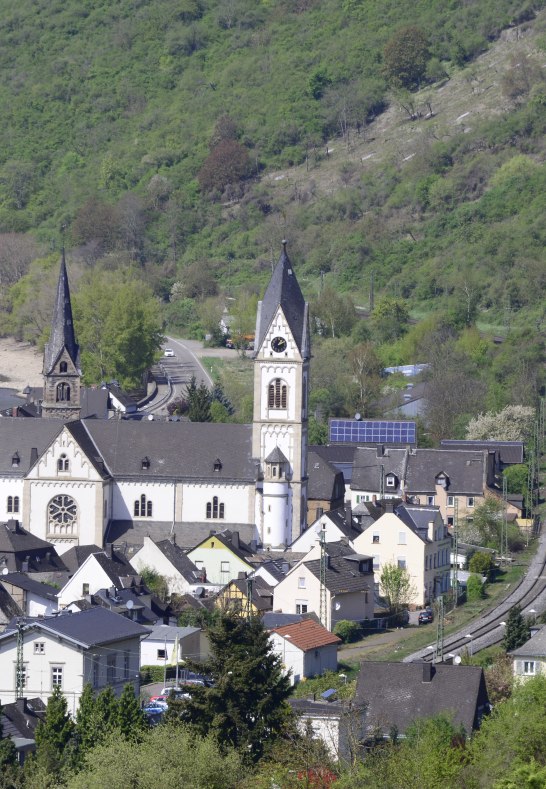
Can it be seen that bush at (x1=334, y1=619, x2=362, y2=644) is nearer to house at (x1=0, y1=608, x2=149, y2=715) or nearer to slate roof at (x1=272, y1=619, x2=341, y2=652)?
slate roof at (x1=272, y1=619, x2=341, y2=652)

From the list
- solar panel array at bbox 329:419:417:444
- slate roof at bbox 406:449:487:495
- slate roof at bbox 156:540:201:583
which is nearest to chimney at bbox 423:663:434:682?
slate roof at bbox 156:540:201:583

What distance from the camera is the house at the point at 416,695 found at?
189 ft

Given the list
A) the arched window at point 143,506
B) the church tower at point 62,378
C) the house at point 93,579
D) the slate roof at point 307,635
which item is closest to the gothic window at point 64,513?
the arched window at point 143,506

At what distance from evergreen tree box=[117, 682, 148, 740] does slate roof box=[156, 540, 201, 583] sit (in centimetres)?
2767

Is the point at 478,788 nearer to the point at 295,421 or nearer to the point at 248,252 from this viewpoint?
the point at 295,421

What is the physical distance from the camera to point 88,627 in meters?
67.2

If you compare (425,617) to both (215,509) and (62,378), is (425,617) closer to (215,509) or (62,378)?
(215,509)

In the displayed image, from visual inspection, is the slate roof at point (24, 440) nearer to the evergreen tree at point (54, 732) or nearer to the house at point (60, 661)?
the house at point (60, 661)

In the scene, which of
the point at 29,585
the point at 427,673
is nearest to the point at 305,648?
the point at 427,673

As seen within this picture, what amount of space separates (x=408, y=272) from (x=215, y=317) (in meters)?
16.4

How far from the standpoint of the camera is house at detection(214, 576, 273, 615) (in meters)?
80.3

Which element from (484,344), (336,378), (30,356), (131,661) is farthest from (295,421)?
(30,356)

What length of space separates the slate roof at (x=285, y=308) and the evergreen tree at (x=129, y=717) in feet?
122

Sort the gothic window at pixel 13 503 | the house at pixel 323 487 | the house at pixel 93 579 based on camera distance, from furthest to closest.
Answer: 1. the house at pixel 323 487
2. the gothic window at pixel 13 503
3. the house at pixel 93 579
